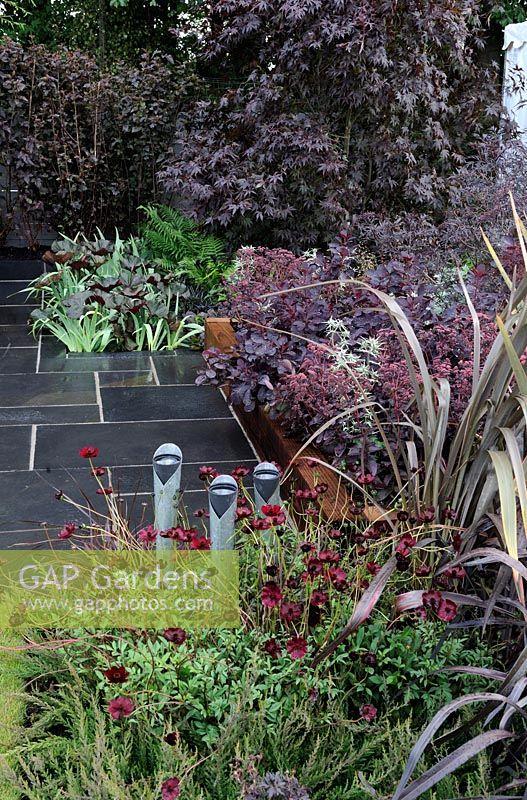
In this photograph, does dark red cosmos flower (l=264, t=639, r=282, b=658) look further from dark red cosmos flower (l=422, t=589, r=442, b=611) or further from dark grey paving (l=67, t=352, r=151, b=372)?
dark grey paving (l=67, t=352, r=151, b=372)

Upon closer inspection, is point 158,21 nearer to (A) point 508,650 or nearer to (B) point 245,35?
(B) point 245,35

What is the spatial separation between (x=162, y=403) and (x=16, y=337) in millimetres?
1561

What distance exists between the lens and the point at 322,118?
5770 millimetres

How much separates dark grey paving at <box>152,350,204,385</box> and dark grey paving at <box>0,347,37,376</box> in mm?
708

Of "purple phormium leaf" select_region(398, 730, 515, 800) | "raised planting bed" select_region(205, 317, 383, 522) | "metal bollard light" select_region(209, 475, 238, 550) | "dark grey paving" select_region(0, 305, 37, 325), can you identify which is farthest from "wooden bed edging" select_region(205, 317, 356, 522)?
"dark grey paving" select_region(0, 305, 37, 325)

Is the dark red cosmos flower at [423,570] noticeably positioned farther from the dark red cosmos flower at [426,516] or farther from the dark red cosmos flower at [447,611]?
the dark red cosmos flower at [447,611]

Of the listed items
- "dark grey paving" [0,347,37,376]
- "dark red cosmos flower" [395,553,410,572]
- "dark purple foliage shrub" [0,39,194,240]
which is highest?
"dark purple foliage shrub" [0,39,194,240]

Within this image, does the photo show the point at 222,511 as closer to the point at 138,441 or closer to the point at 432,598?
the point at 432,598

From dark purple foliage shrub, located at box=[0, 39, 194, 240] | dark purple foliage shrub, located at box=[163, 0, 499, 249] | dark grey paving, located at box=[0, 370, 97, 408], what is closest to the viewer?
dark grey paving, located at box=[0, 370, 97, 408]

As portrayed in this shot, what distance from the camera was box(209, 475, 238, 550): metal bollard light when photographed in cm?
203

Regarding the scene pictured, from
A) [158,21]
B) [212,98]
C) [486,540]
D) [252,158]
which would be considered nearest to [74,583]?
[486,540]

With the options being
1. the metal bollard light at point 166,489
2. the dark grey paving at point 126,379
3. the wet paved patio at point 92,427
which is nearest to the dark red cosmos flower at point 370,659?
the metal bollard light at point 166,489

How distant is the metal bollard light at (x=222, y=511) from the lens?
79.9 inches

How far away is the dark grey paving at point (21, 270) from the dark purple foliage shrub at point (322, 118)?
1.65m
